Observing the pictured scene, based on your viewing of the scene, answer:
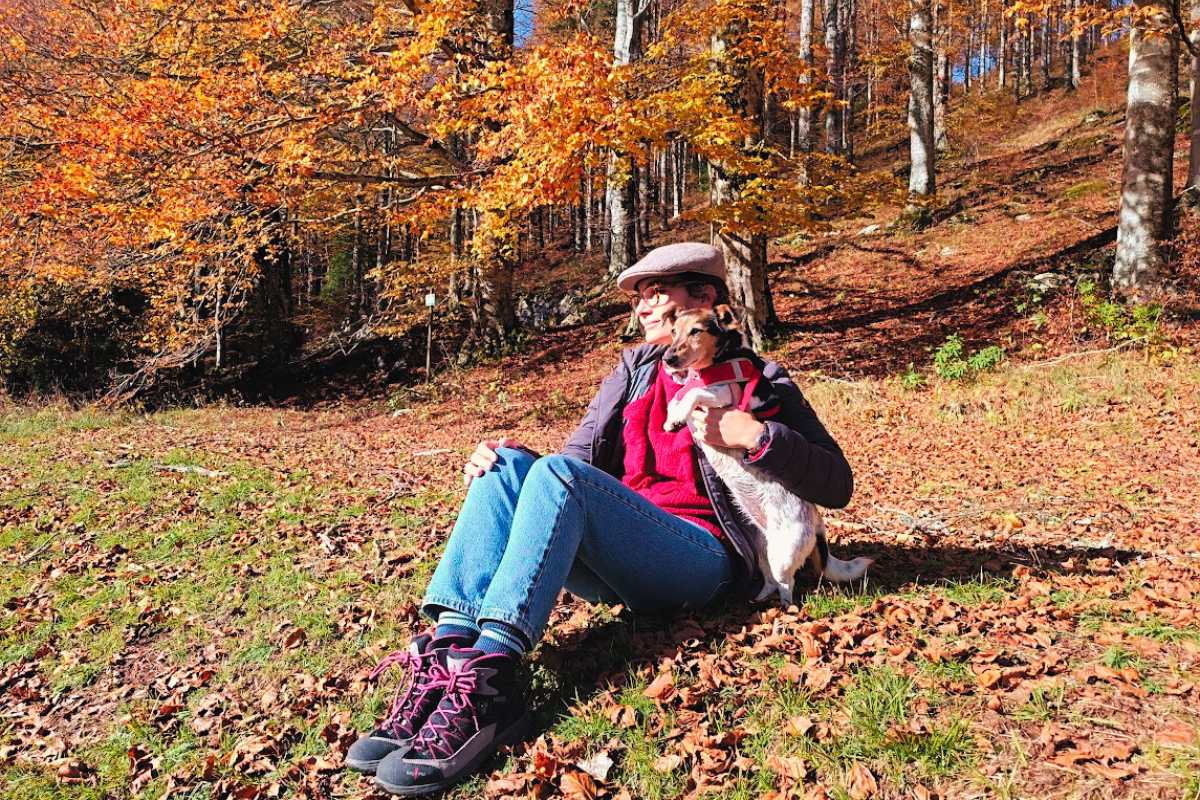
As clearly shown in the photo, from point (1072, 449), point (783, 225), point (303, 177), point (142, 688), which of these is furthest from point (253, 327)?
point (1072, 449)

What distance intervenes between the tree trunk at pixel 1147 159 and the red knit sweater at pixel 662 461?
31.2ft

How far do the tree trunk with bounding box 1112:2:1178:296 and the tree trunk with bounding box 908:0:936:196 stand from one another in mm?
7075

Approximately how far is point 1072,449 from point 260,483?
761 centimetres

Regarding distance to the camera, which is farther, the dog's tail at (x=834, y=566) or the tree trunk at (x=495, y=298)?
the tree trunk at (x=495, y=298)

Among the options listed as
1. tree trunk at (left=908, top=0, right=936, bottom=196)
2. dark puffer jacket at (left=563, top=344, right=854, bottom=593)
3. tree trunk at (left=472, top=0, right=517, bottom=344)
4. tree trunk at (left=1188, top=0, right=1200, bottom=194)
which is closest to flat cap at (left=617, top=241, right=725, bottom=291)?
dark puffer jacket at (left=563, top=344, right=854, bottom=593)

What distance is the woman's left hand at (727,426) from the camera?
248 cm

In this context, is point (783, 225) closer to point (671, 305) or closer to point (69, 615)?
point (671, 305)

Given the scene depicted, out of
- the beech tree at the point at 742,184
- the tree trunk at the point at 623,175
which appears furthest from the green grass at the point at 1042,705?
the tree trunk at the point at 623,175

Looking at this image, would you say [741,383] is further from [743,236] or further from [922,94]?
[922,94]

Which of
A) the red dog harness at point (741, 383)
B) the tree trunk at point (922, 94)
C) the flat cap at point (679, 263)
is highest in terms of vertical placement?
the tree trunk at point (922, 94)

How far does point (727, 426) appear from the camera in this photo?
2521mm

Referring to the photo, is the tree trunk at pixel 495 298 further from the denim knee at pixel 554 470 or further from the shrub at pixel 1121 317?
the denim knee at pixel 554 470

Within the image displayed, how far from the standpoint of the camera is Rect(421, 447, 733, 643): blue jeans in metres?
2.50

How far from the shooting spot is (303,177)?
10.6 metres
